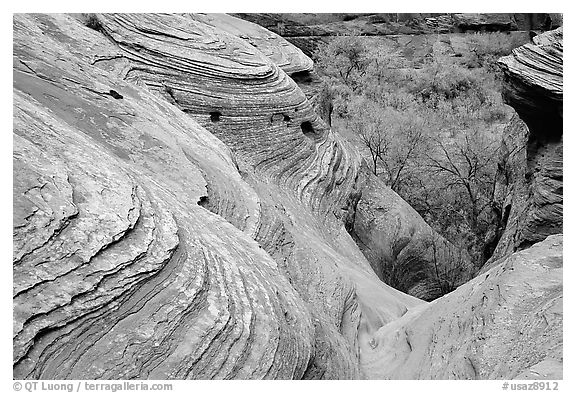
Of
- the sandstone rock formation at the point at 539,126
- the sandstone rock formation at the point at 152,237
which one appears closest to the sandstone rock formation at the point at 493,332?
the sandstone rock formation at the point at 152,237

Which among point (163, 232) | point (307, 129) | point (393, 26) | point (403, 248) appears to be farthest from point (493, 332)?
point (393, 26)

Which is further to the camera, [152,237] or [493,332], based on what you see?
[493,332]

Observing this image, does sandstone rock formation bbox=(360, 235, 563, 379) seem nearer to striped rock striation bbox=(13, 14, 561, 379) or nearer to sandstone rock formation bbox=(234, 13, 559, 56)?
striped rock striation bbox=(13, 14, 561, 379)

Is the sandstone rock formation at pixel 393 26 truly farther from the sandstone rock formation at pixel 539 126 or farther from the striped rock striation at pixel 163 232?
the striped rock striation at pixel 163 232

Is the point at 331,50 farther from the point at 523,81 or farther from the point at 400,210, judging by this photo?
the point at 523,81

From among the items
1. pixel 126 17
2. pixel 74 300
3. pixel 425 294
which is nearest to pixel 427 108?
pixel 425 294

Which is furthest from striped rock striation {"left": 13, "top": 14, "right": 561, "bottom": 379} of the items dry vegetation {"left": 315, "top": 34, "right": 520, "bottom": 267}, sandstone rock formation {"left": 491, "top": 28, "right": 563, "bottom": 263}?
dry vegetation {"left": 315, "top": 34, "right": 520, "bottom": 267}

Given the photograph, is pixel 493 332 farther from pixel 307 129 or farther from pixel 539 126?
pixel 307 129
